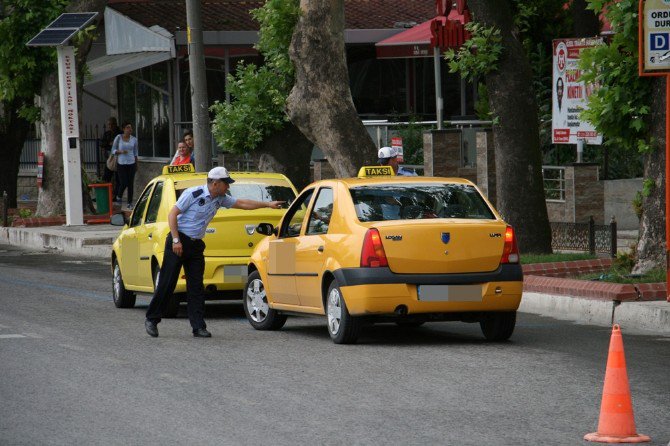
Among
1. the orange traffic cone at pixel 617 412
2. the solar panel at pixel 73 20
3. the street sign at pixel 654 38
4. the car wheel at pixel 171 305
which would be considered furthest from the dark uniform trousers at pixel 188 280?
the solar panel at pixel 73 20

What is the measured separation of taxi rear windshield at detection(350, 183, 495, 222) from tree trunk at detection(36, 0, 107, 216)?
62.3 ft

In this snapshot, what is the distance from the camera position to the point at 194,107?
23.8 meters

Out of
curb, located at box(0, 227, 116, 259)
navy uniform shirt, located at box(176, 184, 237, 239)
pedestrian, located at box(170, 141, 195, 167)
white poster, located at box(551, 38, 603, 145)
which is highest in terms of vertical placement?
white poster, located at box(551, 38, 603, 145)

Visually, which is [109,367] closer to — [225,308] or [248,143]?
[225,308]

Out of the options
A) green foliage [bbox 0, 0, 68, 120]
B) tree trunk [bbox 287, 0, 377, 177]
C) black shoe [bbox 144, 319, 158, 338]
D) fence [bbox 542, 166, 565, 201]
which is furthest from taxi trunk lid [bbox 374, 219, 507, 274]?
green foliage [bbox 0, 0, 68, 120]

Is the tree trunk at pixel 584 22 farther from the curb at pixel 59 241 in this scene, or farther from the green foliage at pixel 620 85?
the green foliage at pixel 620 85

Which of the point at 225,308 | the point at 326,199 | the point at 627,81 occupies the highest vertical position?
the point at 627,81

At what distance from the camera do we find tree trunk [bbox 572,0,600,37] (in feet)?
89.9

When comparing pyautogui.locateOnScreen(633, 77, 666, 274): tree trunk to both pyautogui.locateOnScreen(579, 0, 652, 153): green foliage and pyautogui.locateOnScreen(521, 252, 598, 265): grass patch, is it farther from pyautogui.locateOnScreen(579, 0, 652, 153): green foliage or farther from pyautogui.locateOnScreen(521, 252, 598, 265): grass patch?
pyautogui.locateOnScreen(521, 252, 598, 265): grass patch

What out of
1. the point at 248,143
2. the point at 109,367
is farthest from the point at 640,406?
the point at 248,143

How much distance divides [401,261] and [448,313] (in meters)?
0.63

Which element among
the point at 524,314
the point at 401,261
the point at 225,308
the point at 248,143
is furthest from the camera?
the point at 248,143

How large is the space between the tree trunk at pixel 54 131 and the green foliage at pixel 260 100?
522 centimetres

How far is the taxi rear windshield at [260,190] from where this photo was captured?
670 inches
